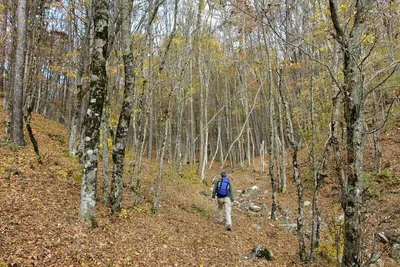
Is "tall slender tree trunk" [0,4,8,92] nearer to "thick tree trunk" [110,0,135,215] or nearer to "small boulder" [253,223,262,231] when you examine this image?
"thick tree trunk" [110,0,135,215]

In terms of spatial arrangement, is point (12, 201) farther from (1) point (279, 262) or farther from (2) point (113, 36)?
(1) point (279, 262)

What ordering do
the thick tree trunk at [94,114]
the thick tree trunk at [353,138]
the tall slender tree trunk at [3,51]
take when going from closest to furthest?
the thick tree trunk at [353,138] → the thick tree trunk at [94,114] → the tall slender tree trunk at [3,51]

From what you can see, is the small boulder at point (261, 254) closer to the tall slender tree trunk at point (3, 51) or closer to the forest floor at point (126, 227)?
the forest floor at point (126, 227)

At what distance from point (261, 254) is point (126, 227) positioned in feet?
12.3

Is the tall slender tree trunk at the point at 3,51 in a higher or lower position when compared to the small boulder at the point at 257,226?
higher

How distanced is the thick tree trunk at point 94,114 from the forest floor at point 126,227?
0.49 m

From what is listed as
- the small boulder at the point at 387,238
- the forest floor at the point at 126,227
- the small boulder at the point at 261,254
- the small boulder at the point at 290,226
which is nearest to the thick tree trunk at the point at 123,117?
the forest floor at the point at 126,227

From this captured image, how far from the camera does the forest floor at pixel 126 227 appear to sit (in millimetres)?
4996

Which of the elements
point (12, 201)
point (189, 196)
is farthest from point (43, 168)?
point (189, 196)

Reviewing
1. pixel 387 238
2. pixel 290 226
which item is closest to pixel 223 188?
pixel 290 226

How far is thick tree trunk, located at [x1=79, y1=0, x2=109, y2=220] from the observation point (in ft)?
20.7

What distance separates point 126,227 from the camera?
7020 mm

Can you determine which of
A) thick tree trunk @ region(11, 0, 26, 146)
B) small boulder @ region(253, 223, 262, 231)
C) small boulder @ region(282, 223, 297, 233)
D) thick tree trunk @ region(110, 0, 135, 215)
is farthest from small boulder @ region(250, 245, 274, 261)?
thick tree trunk @ region(11, 0, 26, 146)

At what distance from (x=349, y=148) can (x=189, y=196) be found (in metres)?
9.83
